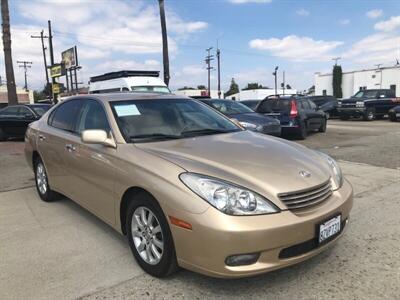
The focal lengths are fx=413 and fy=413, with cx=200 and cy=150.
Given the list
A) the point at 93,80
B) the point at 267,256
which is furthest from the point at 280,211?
the point at 93,80

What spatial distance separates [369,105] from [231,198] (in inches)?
820

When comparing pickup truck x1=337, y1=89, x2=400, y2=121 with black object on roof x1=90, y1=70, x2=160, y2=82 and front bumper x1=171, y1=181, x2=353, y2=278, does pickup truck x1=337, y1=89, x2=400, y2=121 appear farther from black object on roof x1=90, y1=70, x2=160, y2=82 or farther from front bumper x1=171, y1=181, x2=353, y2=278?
front bumper x1=171, y1=181, x2=353, y2=278

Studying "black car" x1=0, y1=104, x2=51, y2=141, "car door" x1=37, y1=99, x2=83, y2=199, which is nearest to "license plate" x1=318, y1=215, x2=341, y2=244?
"car door" x1=37, y1=99, x2=83, y2=199

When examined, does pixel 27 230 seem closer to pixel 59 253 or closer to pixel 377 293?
pixel 59 253

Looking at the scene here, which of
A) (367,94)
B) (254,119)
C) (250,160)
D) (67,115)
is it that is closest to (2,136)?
(254,119)

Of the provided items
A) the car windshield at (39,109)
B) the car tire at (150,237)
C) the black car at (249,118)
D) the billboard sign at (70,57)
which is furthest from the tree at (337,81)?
the car tire at (150,237)

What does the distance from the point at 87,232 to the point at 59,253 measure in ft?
1.89

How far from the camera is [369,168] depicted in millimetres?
7844

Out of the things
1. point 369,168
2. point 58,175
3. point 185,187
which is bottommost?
point 369,168

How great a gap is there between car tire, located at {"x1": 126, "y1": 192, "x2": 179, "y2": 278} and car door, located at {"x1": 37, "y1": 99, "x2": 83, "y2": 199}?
1467 mm

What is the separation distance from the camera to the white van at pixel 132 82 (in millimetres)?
18125

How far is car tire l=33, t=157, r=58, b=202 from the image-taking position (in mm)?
5802

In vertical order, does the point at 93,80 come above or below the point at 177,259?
above

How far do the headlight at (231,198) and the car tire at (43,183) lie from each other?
11.3 feet
